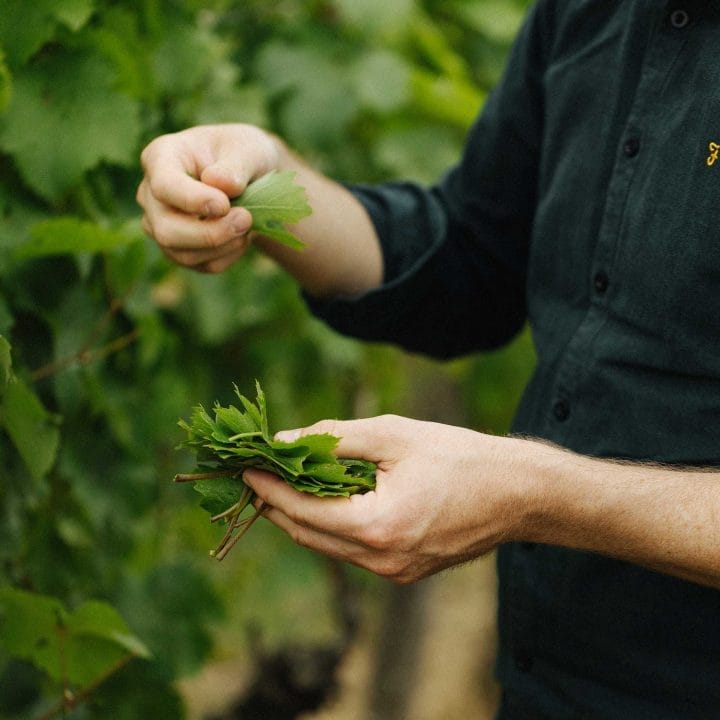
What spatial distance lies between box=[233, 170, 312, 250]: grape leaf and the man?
0.8 inches

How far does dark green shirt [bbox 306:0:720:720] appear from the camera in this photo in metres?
1.16

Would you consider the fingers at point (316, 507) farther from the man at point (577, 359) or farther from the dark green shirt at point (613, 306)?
the dark green shirt at point (613, 306)

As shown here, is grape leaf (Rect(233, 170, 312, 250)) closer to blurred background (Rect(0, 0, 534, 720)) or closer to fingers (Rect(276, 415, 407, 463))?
blurred background (Rect(0, 0, 534, 720))

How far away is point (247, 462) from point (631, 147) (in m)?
0.62

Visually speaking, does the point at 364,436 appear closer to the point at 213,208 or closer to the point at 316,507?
the point at 316,507

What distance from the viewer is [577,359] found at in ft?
4.21

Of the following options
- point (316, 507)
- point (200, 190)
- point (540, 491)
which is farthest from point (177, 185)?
point (540, 491)

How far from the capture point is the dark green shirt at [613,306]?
1.16 meters

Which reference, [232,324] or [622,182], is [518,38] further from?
[232,324]

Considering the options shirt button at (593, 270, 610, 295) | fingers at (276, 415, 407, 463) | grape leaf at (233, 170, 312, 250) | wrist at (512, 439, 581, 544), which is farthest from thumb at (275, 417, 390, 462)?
shirt button at (593, 270, 610, 295)

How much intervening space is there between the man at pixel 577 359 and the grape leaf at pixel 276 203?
0.8 inches

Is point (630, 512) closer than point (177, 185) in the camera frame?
Yes

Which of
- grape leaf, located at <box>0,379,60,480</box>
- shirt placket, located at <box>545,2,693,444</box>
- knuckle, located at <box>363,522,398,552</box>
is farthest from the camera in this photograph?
shirt placket, located at <box>545,2,693,444</box>

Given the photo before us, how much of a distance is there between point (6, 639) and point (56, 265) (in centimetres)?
48
